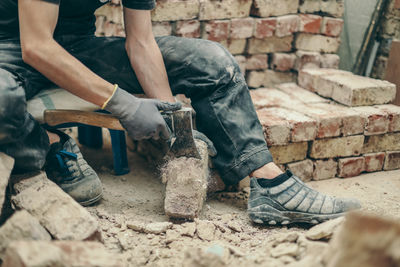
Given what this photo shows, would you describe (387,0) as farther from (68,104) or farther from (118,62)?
(68,104)

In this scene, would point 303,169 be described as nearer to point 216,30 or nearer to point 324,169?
point 324,169

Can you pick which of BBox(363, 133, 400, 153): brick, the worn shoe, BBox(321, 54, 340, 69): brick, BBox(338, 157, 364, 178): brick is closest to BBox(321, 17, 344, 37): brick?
BBox(321, 54, 340, 69): brick

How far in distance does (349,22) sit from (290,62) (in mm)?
627

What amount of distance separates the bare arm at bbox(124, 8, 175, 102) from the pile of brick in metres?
0.67

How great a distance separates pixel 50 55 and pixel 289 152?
5.04 ft

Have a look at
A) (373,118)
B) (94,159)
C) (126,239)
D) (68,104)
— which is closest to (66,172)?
(68,104)

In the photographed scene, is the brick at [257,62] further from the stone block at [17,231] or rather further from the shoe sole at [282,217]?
the stone block at [17,231]

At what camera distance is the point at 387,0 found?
10.8 feet

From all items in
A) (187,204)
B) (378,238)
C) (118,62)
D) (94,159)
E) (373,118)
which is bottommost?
(94,159)

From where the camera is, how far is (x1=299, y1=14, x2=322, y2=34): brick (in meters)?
3.20

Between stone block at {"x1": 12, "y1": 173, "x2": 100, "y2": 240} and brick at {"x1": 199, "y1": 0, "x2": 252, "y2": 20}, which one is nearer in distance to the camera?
stone block at {"x1": 12, "y1": 173, "x2": 100, "y2": 240}

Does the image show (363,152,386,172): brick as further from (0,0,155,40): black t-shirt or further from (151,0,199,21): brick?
(0,0,155,40): black t-shirt

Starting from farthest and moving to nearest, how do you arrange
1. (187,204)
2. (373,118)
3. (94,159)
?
(94,159)
(373,118)
(187,204)

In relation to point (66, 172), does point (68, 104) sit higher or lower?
higher
